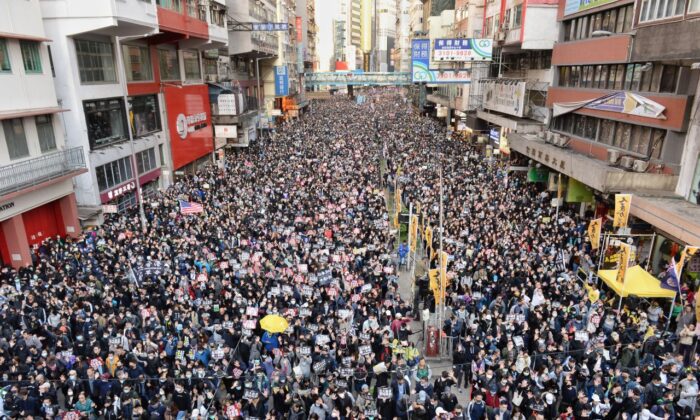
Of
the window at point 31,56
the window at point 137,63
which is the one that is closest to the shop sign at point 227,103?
the window at point 137,63

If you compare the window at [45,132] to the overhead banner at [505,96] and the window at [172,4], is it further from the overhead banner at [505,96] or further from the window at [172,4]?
the overhead banner at [505,96]

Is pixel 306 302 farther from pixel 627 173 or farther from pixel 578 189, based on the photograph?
pixel 578 189

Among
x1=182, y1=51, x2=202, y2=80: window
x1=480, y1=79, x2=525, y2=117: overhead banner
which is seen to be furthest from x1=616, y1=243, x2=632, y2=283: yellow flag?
x1=182, y1=51, x2=202, y2=80: window

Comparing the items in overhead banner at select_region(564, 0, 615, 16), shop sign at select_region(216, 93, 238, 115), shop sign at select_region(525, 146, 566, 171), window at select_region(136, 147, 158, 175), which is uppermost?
overhead banner at select_region(564, 0, 615, 16)

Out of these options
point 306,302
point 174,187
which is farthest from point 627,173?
point 174,187

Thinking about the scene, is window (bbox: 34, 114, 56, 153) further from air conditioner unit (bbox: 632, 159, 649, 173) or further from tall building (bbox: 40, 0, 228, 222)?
air conditioner unit (bbox: 632, 159, 649, 173)

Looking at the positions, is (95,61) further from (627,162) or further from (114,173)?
(627,162)

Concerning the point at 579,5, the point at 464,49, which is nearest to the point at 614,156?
the point at 579,5
